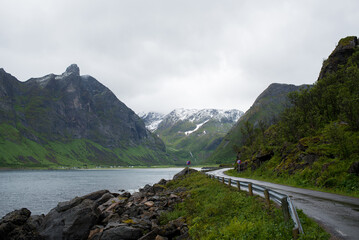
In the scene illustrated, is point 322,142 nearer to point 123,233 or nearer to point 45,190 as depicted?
point 123,233

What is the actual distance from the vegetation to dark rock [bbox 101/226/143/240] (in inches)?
741

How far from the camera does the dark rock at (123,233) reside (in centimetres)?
1756

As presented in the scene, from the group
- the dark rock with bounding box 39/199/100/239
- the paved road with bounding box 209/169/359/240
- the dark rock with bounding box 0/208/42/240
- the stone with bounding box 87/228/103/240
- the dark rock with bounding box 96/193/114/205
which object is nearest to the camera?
the paved road with bounding box 209/169/359/240

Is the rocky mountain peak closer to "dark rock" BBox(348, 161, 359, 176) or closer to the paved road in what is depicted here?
"dark rock" BBox(348, 161, 359, 176)

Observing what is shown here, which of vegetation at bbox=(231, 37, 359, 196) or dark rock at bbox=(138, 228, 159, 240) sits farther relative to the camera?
vegetation at bbox=(231, 37, 359, 196)

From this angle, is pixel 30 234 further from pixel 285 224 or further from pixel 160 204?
pixel 285 224

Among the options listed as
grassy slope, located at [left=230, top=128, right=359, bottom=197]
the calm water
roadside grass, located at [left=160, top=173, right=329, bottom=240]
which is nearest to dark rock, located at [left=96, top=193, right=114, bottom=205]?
the calm water

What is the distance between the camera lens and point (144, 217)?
21812 mm

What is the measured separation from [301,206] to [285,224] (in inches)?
268

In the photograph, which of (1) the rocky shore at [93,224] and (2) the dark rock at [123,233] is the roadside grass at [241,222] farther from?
(2) the dark rock at [123,233]

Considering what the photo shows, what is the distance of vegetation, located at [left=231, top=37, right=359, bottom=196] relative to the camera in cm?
2584

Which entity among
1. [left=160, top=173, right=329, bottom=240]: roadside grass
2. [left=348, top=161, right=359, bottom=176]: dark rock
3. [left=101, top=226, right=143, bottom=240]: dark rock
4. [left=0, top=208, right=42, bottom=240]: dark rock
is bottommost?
[left=0, top=208, right=42, bottom=240]: dark rock

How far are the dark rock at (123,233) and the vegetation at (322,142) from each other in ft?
61.7

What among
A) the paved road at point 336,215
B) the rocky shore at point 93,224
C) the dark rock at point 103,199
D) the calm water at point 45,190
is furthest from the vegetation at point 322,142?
the calm water at point 45,190
